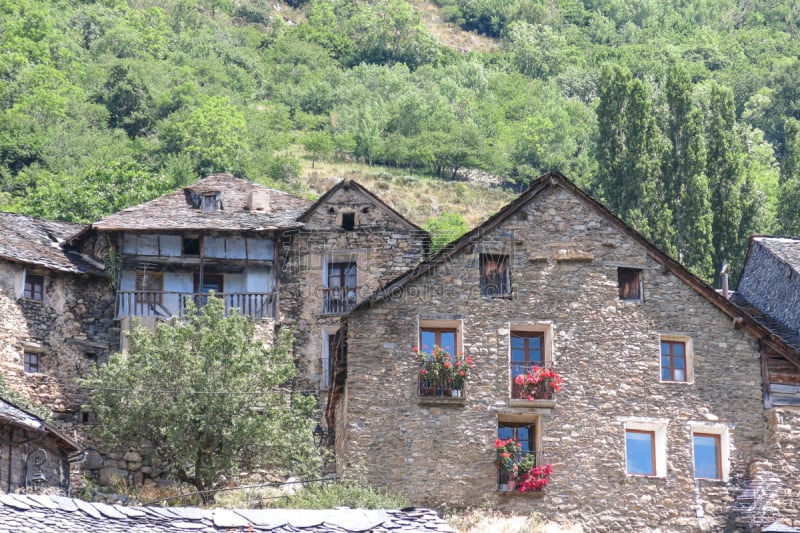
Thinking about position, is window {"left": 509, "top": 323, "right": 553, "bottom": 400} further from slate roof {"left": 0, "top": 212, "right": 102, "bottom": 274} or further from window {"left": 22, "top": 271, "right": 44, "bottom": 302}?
window {"left": 22, "top": 271, "right": 44, "bottom": 302}

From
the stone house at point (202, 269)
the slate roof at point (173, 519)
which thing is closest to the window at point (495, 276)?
the slate roof at point (173, 519)

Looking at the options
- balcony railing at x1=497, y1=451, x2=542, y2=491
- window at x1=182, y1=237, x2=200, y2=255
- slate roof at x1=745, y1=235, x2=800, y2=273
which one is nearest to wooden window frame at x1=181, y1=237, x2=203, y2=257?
window at x1=182, y1=237, x2=200, y2=255

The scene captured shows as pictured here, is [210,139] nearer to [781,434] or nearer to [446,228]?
[446,228]

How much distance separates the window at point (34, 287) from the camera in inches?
2015

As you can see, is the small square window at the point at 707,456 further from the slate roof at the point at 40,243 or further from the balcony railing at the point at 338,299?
the slate roof at the point at 40,243

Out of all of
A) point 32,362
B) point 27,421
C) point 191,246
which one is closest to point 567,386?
point 27,421

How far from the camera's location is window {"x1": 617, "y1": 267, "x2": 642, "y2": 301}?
39.8 meters

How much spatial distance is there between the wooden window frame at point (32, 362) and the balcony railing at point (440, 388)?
16696 millimetres

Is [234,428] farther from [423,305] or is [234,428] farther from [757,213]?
[757,213]

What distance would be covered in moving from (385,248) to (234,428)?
11.9m

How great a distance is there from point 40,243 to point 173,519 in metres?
27.8

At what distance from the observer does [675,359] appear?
3959cm

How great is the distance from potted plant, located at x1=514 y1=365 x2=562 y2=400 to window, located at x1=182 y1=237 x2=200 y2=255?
17.5 metres

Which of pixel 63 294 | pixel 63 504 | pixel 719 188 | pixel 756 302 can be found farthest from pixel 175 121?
pixel 63 504
